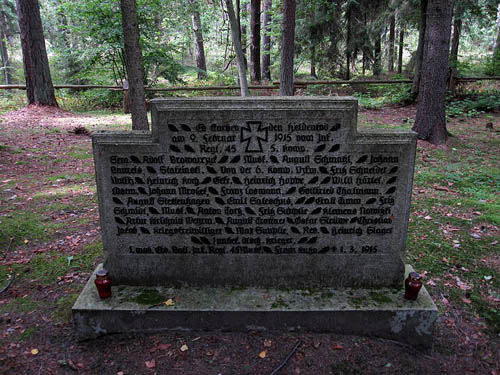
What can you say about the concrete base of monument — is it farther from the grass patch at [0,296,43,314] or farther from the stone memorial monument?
the grass patch at [0,296,43,314]

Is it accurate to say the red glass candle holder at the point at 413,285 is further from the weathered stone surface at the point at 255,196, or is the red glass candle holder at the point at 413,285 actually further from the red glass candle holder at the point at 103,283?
the red glass candle holder at the point at 103,283

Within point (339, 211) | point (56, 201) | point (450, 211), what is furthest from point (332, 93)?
→ point (339, 211)

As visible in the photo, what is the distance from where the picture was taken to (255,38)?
22.5 meters

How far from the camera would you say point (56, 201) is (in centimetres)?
637

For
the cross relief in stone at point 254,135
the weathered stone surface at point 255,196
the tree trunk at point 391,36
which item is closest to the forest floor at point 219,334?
the weathered stone surface at point 255,196

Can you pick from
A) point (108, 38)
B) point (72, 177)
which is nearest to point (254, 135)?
point (72, 177)

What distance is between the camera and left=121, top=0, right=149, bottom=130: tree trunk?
758cm

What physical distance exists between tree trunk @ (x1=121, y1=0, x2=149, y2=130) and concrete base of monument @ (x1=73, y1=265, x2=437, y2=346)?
19.8 ft

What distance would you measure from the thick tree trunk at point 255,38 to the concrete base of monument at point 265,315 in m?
21.4

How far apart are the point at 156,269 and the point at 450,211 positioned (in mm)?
4696

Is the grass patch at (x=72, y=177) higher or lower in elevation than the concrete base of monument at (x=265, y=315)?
higher

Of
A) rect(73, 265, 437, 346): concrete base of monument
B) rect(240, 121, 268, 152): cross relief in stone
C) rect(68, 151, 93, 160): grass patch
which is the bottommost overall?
rect(73, 265, 437, 346): concrete base of monument

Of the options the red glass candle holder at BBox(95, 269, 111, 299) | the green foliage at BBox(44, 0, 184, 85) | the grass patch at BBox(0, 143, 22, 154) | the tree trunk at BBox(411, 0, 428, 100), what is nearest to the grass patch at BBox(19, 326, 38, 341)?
the red glass candle holder at BBox(95, 269, 111, 299)

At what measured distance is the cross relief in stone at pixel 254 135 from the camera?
3.23 meters
